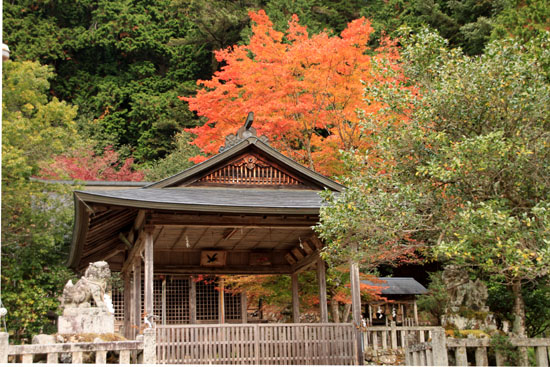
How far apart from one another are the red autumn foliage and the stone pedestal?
13.6m

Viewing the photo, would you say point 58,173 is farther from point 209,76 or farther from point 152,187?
point 209,76

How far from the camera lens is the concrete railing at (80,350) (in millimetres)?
7934

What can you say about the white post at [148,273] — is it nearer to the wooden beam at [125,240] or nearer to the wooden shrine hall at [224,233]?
the wooden shrine hall at [224,233]

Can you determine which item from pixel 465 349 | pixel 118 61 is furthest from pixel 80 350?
pixel 118 61

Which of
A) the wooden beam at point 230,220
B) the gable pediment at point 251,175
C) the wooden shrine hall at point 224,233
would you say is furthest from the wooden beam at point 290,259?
the wooden beam at point 230,220

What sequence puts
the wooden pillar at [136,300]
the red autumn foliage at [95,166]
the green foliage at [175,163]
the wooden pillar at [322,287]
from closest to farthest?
1. the wooden pillar at [322,287]
2. the wooden pillar at [136,300]
3. the red autumn foliage at [95,166]
4. the green foliage at [175,163]

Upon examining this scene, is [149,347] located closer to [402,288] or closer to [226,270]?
[226,270]

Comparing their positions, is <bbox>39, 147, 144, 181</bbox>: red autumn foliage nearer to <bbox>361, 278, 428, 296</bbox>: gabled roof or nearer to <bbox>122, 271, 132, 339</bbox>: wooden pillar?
<bbox>122, 271, 132, 339</bbox>: wooden pillar

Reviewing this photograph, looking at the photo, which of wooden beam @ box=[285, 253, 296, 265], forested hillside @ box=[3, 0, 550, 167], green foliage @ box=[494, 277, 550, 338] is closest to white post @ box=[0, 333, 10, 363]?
wooden beam @ box=[285, 253, 296, 265]

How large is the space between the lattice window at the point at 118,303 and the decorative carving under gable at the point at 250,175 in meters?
7.56

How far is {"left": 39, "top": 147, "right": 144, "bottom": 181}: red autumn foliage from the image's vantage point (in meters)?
24.1

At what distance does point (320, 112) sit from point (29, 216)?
29.1 feet

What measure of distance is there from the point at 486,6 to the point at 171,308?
1843 centimetres

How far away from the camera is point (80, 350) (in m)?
8.53
